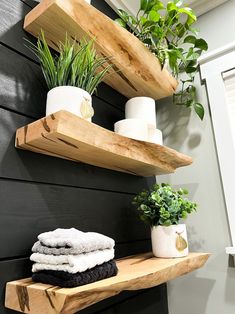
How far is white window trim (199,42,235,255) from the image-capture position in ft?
3.62

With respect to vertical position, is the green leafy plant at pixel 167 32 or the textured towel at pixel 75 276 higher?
the green leafy plant at pixel 167 32

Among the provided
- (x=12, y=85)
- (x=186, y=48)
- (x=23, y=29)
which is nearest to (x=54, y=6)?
(x=23, y=29)

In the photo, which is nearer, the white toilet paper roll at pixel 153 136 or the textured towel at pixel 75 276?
the textured towel at pixel 75 276

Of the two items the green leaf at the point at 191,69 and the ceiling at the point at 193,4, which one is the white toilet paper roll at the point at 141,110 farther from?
the ceiling at the point at 193,4

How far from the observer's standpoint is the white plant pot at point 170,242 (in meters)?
0.95

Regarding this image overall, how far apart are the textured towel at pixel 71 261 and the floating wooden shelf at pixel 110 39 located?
0.72 meters

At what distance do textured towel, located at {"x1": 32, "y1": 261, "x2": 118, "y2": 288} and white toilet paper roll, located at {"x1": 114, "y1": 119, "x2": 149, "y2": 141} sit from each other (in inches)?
18.3

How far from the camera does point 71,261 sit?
0.57 meters

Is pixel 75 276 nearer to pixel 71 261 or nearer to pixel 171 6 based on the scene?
pixel 71 261

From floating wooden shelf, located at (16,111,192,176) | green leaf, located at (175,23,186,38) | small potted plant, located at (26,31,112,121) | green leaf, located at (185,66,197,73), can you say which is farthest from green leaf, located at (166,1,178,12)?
floating wooden shelf, located at (16,111,192,176)

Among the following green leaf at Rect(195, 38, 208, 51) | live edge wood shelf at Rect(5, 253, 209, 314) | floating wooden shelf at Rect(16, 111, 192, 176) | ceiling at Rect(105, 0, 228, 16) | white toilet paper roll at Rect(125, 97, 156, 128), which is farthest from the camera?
ceiling at Rect(105, 0, 228, 16)

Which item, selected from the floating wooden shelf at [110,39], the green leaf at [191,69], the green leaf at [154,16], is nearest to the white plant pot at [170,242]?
the floating wooden shelf at [110,39]

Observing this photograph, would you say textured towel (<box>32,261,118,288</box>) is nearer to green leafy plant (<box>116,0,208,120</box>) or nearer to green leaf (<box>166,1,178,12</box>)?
green leafy plant (<box>116,0,208,120</box>)

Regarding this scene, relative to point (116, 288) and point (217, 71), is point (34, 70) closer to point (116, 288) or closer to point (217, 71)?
point (116, 288)
